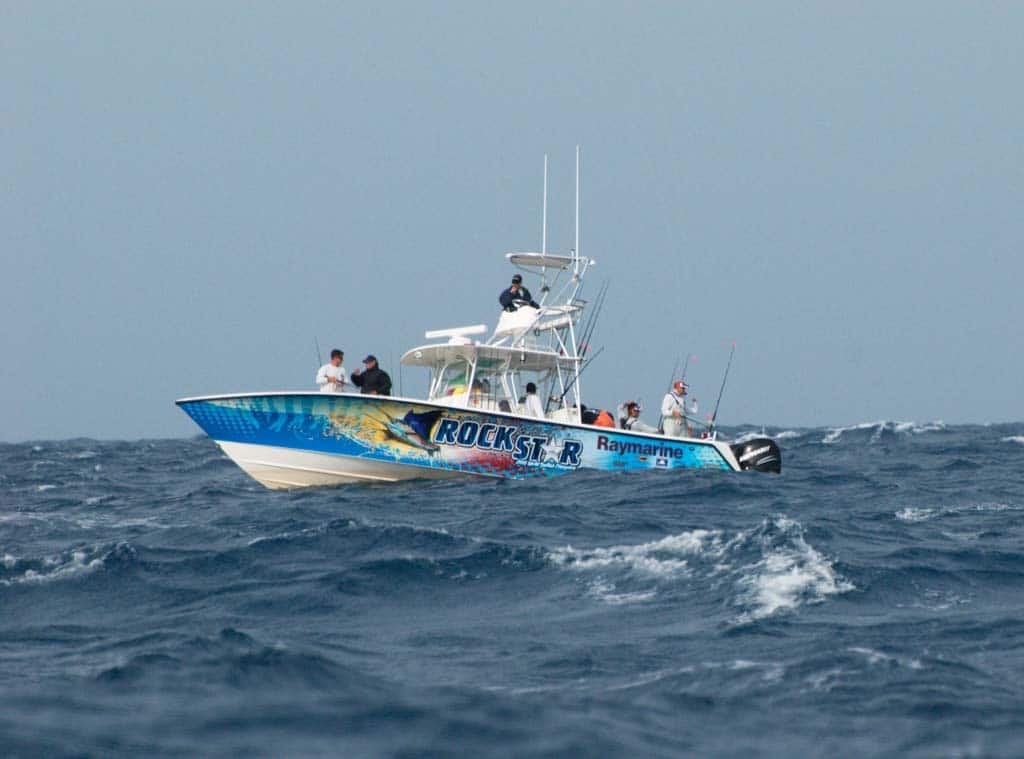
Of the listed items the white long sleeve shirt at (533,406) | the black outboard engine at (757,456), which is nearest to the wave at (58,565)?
the white long sleeve shirt at (533,406)

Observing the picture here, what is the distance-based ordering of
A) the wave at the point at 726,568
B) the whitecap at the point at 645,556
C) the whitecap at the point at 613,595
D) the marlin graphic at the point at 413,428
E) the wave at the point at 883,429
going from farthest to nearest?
the wave at the point at 883,429 → the marlin graphic at the point at 413,428 → the whitecap at the point at 645,556 → the wave at the point at 726,568 → the whitecap at the point at 613,595

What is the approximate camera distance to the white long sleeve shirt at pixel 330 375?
21422 millimetres

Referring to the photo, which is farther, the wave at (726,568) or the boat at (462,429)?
the boat at (462,429)

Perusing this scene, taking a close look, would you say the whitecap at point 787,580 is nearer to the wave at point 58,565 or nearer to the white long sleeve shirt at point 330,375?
the wave at point 58,565

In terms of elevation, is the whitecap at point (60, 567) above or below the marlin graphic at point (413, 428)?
below

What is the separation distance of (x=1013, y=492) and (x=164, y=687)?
17.0 m

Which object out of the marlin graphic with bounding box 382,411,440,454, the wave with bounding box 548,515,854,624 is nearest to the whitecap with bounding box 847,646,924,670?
the wave with bounding box 548,515,854,624

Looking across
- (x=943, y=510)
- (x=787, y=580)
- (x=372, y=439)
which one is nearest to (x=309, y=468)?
(x=372, y=439)

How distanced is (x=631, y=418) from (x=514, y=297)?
2935 mm

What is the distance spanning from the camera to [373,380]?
2145cm

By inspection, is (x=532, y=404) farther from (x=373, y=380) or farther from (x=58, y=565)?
(x=58, y=565)

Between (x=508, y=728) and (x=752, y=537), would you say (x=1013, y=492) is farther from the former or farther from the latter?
(x=508, y=728)

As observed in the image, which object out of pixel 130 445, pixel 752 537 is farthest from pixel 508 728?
pixel 130 445

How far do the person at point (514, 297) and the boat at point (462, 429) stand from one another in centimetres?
9
